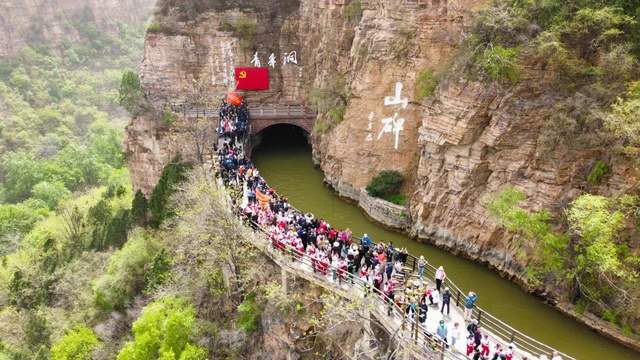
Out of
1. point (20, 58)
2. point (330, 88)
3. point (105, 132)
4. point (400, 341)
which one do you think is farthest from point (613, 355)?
point (20, 58)

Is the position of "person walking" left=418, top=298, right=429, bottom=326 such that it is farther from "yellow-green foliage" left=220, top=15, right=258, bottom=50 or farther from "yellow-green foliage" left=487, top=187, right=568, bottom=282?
"yellow-green foliage" left=220, top=15, right=258, bottom=50

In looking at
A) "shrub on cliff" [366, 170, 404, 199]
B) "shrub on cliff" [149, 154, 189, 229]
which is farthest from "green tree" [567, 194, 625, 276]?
"shrub on cliff" [149, 154, 189, 229]

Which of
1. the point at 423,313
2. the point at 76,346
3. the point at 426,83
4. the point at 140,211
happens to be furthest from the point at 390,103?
the point at 76,346

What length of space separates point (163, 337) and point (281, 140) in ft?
72.8

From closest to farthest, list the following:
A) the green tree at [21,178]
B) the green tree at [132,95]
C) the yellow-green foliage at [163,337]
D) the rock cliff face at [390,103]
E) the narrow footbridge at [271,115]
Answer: the yellow-green foliage at [163,337], the rock cliff face at [390,103], the narrow footbridge at [271,115], the green tree at [132,95], the green tree at [21,178]

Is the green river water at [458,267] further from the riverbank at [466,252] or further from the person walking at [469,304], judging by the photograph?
the person walking at [469,304]

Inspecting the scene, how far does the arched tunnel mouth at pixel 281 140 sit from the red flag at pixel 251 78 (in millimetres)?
3478

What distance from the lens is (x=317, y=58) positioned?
36.9 m

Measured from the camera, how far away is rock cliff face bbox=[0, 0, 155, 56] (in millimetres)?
88125

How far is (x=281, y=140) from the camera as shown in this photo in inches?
1617

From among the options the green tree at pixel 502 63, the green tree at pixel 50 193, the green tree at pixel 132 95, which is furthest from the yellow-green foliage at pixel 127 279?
the green tree at pixel 50 193

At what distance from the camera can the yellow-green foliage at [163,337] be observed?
20.4 meters

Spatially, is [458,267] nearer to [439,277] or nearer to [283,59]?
[439,277]

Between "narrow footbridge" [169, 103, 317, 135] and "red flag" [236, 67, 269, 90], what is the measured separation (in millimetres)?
1981
